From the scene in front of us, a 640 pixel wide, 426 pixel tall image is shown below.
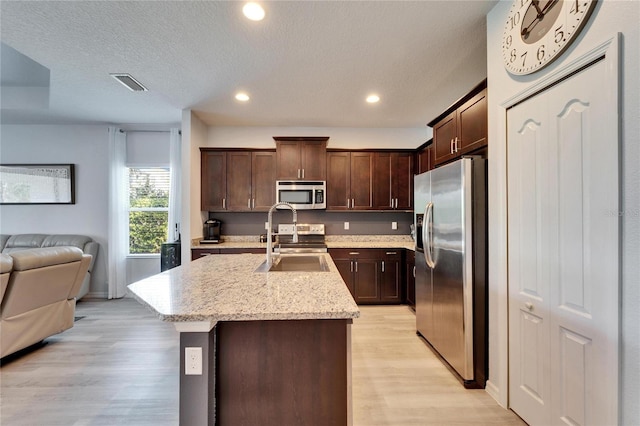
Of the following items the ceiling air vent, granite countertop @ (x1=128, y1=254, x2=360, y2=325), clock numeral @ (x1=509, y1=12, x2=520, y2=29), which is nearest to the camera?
granite countertop @ (x1=128, y1=254, x2=360, y2=325)

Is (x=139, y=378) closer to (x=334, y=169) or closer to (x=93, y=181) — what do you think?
(x=334, y=169)

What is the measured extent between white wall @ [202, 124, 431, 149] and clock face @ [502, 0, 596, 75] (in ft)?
9.13

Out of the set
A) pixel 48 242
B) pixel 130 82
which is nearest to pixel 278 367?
pixel 130 82

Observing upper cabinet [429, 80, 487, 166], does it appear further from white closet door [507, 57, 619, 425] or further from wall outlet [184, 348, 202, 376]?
wall outlet [184, 348, 202, 376]

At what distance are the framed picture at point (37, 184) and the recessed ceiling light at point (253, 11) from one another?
14.8ft

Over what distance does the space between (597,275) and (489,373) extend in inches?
46.5

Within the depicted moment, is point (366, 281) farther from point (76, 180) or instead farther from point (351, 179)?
point (76, 180)

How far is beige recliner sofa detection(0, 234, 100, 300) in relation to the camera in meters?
4.23

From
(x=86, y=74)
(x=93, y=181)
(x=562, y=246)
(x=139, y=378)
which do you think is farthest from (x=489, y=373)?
(x=93, y=181)

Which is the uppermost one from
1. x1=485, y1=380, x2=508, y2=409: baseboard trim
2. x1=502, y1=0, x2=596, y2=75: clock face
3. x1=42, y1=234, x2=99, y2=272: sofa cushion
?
x1=502, y1=0, x2=596, y2=75: clock face

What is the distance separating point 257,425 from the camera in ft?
4.01

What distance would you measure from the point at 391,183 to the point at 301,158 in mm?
1464

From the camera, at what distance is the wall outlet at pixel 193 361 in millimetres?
1138

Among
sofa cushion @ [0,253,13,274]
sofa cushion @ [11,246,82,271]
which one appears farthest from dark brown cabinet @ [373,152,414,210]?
sofa cushion @ [0,253,13,274]
